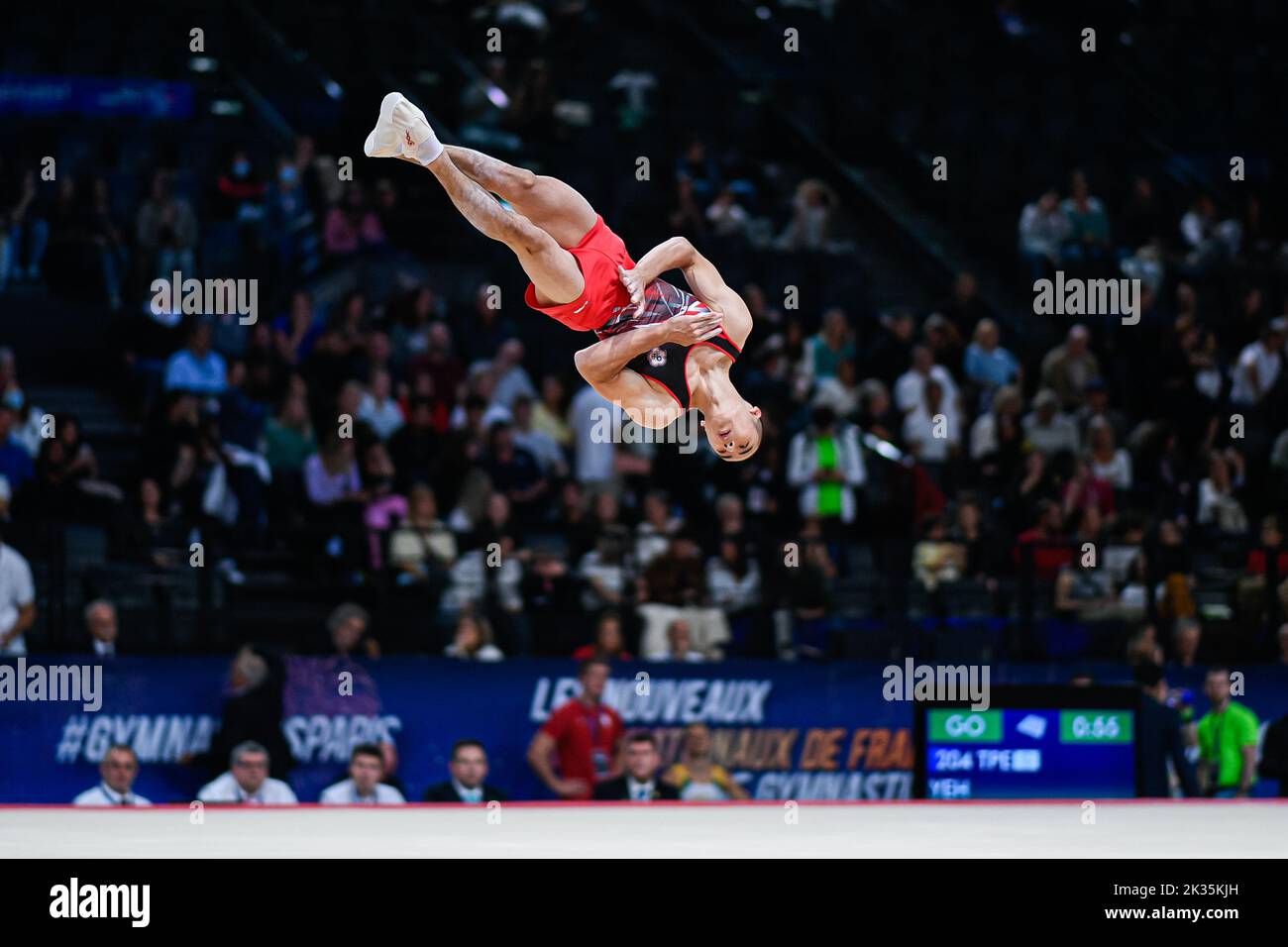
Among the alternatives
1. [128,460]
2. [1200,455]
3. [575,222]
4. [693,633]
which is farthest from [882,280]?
[575,222]

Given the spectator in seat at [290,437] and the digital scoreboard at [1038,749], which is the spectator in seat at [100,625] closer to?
the spectator in seat at [290,437]

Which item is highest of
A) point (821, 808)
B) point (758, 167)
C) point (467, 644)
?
point (758, 167)

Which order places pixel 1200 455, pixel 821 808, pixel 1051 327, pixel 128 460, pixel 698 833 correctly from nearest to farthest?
pixel 698 833 → pixel 821 808 → pixel 128 460 → pixel 1200 455 → pixel 1051 327

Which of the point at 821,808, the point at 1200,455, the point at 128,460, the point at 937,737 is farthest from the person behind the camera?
the point at 1200,455

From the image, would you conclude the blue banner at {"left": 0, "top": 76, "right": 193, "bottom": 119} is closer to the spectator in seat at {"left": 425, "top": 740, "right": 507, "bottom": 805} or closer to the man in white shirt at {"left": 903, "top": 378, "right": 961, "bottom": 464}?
the man in white shirt at {"left": 903, "top": 378, "right": 961, "bottom": 464}

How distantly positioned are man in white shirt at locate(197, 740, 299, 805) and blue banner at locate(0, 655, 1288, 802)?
2.33ft

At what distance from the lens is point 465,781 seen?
12766mm

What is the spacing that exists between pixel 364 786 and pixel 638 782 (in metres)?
1.96

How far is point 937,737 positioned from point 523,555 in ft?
11.4

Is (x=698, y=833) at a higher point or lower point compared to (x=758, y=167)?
lower

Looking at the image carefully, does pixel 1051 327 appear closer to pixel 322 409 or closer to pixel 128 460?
pixel 322 409

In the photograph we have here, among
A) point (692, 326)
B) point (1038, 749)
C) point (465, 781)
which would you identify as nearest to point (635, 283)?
point (692, 326)

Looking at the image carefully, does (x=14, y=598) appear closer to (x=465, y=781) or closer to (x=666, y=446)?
(x=465, y=781)

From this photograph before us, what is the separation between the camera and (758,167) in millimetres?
20203
